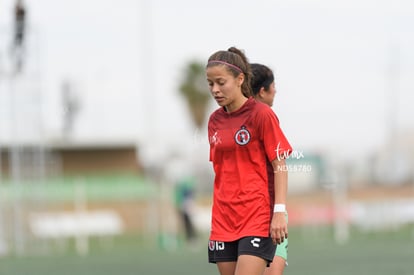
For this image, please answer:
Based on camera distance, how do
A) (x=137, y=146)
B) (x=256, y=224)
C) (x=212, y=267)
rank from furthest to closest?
(x=137, y=146)
(x=212, y=267)
(x=256, y=224)

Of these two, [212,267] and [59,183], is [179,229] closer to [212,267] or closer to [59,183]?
[59,183]

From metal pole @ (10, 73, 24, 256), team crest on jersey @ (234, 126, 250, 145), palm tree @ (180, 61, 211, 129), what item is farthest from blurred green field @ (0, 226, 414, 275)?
palm tree @ (180, 61, 211, 129)

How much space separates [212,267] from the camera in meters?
14.2

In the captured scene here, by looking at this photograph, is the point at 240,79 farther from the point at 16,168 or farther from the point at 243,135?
the point at 16,168

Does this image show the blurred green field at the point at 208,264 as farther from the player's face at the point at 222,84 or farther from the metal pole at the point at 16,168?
the player's face at the point at 222,84

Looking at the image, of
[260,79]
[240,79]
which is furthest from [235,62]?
[260,79]

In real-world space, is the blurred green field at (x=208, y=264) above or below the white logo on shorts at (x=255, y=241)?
below

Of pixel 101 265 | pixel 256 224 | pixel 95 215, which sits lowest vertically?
pixel 95 215

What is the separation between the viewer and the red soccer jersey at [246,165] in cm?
627

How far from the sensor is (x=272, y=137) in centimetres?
624

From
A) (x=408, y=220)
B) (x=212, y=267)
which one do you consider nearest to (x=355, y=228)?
(x=408, y=220)

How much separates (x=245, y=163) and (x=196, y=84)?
54334 mm

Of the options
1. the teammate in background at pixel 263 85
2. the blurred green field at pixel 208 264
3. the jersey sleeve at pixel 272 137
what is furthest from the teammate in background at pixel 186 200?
the jersey sleeve at pixel 272 137

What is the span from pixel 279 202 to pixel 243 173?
0.31 m
